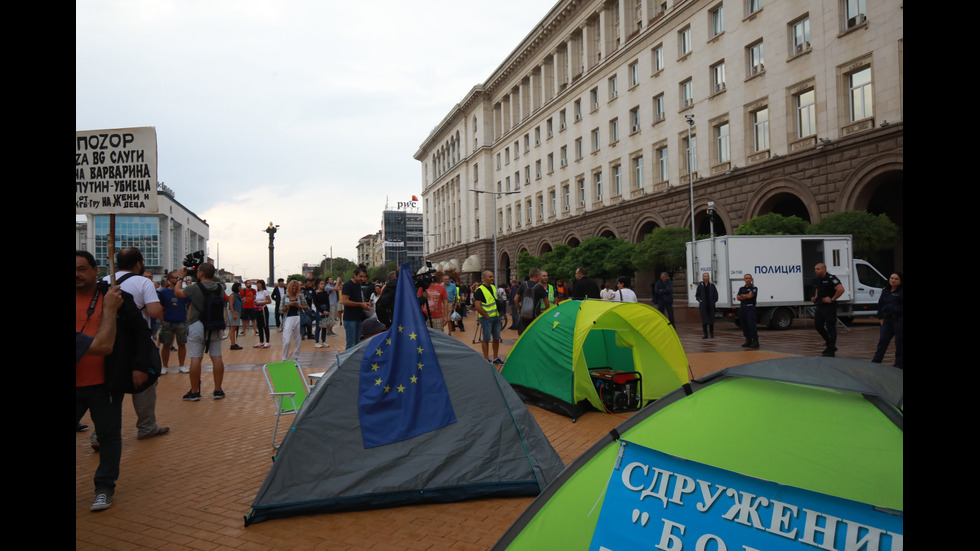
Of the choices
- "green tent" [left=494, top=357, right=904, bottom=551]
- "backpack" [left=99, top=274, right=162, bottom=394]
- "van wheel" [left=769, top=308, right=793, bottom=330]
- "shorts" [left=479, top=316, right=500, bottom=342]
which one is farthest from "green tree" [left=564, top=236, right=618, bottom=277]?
"green tent" [left=494, top=357, right=904, bottom=551]

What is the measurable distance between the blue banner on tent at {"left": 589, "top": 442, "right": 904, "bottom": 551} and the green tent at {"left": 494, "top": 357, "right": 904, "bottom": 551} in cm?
1

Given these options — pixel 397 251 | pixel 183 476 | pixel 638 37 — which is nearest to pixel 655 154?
pixel 638 37

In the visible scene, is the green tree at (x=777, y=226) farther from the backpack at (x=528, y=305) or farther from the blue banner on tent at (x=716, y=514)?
the blue banner on tent at (x=716, y=514)

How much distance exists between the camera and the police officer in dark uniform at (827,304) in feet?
36.0

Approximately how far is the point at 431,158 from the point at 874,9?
65722 millimetres

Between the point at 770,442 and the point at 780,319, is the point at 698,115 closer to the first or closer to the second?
the point at 780,319

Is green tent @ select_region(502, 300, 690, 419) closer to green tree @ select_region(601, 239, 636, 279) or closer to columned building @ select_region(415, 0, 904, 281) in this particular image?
columned building @ select_region(415, 0, 904, 281)

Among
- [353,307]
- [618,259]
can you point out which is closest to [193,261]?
[353,307]

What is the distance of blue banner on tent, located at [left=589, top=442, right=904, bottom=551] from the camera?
86.4 inches

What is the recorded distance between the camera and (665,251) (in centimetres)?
2417

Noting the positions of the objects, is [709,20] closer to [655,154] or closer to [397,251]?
[655,154]

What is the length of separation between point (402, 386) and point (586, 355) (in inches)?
172

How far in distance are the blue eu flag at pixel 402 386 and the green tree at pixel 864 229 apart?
18963mm
